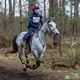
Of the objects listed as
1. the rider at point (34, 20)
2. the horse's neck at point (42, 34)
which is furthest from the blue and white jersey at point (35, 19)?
the horse's neck at point (42, 34)

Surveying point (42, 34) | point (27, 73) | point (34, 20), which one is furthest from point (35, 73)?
point (34, 20)

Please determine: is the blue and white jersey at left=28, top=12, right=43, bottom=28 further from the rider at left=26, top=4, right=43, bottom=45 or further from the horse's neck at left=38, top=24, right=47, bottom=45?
the horse's neck at left=38, top=24, right=47, bottom=45

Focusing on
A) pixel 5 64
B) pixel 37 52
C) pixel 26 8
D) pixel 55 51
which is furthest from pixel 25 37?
pixel 26 8

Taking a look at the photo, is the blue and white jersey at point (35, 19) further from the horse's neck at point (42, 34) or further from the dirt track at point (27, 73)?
the dirt track at point (27, 73)

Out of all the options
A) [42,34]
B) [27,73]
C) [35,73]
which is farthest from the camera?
[35,73]

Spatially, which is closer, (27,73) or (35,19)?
(35,19)

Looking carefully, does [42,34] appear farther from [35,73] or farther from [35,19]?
[35,73]

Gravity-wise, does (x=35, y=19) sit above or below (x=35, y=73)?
above

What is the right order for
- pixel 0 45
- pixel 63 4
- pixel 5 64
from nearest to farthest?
pixel 5 64 → pixel 63 4 → pixel 0 45

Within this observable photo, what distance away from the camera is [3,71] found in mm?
11273

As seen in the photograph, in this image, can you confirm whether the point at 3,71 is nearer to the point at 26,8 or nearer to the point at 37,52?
the point at 37,52

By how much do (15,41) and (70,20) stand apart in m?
4.70

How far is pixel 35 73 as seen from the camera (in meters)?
11.0

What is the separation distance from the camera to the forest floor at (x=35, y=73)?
1000 cm
